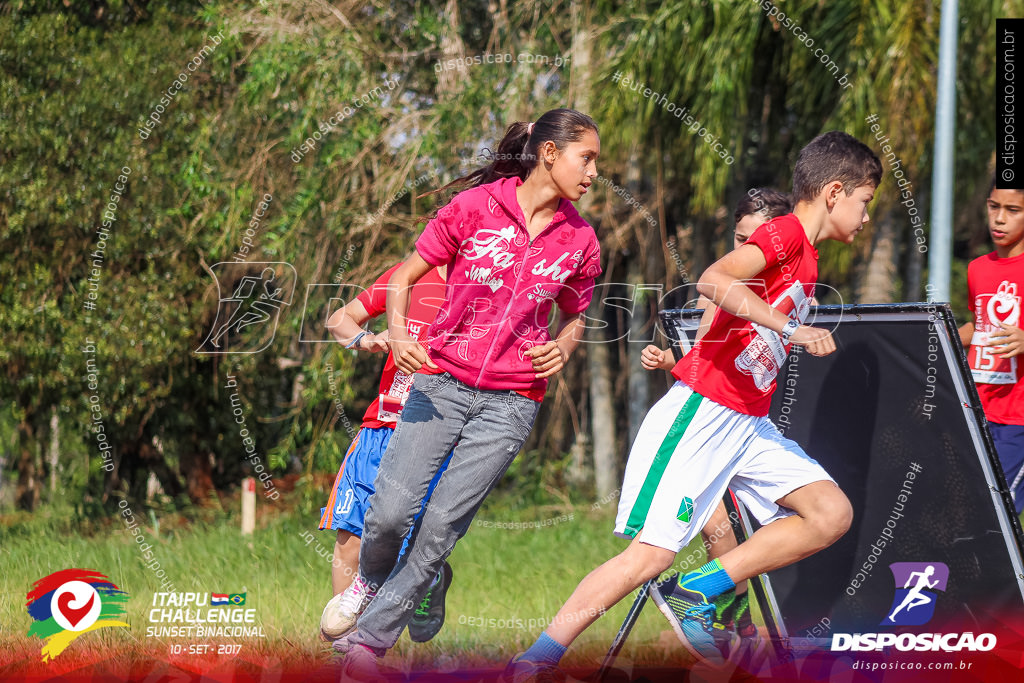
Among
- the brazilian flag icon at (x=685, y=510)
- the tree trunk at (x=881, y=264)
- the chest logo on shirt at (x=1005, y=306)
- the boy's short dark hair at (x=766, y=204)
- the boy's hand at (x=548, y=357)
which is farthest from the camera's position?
the tree trunk at (x=881, y=264)

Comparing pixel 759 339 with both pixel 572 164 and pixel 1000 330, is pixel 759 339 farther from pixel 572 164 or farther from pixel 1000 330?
pixel 1000 330

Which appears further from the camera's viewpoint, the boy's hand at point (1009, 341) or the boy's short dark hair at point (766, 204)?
the boy's short dark hair at point (766, 204)

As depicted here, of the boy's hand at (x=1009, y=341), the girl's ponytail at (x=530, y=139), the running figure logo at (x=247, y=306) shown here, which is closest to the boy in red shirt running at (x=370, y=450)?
the girl's ponytail at (x=530, y=139)

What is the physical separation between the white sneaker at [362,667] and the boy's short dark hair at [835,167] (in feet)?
6.72

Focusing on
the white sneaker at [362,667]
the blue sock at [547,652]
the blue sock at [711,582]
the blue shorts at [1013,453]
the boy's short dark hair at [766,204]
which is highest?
the boy's short dark hair at [766,204]

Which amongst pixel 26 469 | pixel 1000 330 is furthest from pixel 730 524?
pixel 26 469

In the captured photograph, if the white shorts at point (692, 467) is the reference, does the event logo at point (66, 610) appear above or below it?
below

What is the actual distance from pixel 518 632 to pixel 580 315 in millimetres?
1594

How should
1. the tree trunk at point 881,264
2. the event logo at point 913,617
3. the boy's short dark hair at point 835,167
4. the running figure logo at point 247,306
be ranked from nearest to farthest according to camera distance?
the boy's short dark hair at point 835,167
the event logo at point 913,617
the running figure logo at point 247,306
the tree trunk at point 881,264

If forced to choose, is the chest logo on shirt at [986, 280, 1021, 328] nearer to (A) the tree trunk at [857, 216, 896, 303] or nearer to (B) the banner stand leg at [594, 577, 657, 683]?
(B) the banner stand leg at [594, 577, 657, 683]

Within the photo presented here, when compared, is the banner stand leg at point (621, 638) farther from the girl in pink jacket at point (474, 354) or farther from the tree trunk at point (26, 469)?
the tree trunk at point (26, 469)

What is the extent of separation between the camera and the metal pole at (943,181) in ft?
17.8

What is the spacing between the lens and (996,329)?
12.5ft

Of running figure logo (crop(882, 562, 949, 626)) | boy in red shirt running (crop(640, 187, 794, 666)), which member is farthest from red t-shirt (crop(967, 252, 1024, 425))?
boy in red shirt running (crop(640, 187, 794, 666))
